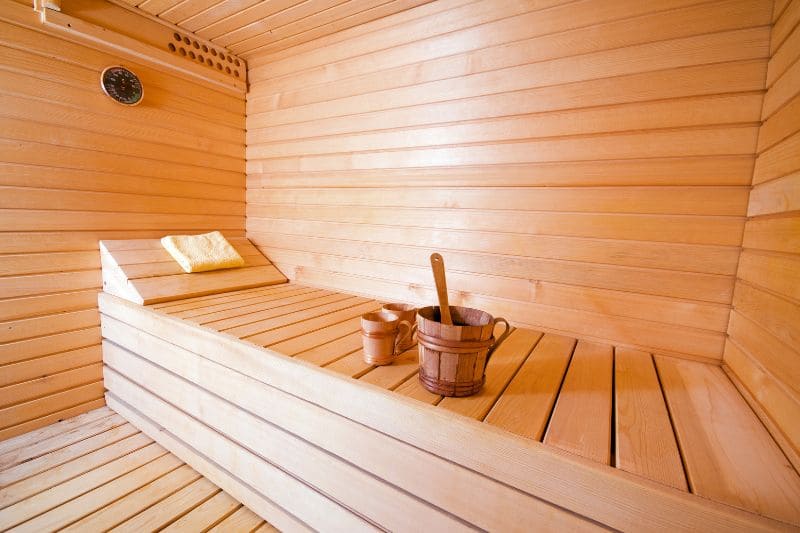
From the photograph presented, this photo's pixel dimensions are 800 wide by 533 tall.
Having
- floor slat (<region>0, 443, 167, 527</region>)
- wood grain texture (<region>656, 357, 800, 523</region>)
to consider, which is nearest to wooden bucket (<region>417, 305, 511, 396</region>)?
wood grain texture (<region>656, 357, 800, 523</region>)

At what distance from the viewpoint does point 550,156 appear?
1928mm

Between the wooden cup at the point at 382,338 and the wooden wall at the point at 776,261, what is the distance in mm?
1179

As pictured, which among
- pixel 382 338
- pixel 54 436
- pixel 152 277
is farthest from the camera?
pixel 152 277

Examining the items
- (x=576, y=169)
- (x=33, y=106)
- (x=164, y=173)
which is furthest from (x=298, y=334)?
(x=33, y=106)

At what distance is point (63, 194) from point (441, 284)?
101 inches

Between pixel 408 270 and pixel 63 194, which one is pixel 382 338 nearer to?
pixel 408 270

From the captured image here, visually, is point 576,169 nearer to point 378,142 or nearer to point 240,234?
point 378,142

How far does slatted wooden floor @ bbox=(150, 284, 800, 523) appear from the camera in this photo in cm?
90

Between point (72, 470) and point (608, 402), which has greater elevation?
point (608, 402)

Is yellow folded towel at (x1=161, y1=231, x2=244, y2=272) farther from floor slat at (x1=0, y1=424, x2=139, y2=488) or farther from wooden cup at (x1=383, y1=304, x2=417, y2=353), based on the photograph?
wooden cup at (x1=383, y1=304, x2=417, y2=353)

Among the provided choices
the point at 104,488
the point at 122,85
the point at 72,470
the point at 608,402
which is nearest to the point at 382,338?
the point at 608,402

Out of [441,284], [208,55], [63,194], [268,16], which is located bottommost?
[441,284]

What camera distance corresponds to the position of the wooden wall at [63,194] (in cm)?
212

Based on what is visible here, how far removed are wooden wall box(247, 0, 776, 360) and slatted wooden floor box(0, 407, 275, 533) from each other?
4.90 ft
